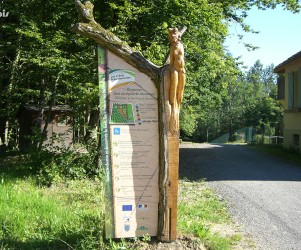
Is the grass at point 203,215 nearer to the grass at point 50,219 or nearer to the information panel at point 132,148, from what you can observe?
the information panel at point 132,148

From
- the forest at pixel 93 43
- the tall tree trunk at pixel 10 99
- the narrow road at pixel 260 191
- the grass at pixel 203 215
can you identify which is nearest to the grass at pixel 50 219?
the grass at pixel 203 215

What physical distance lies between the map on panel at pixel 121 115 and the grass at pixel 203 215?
1.82 m

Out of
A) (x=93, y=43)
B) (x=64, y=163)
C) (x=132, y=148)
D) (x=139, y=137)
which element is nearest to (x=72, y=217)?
(x=132, y=148)

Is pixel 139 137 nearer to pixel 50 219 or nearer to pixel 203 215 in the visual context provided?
pixel 50 219

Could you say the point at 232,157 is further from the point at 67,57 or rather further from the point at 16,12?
the point at 16,12

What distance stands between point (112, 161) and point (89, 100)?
5357mm

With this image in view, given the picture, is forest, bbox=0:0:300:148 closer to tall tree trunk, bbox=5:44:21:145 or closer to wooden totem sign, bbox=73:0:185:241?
tall tree trunk, bbox=5:44:21:145

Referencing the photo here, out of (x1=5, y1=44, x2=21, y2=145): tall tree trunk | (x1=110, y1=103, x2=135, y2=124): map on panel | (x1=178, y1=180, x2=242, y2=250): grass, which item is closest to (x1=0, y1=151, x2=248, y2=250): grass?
(x1=178, y1=180, x2=242, y2=250): grass

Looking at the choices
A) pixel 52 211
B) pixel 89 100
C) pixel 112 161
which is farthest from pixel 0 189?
pixel 112 161

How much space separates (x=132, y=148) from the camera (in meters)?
5.29

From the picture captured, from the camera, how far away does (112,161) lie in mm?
5223

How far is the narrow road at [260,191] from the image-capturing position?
6.43m

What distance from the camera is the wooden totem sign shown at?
525 cm

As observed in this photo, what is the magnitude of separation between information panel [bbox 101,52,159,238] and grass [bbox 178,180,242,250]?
→ 818mm
